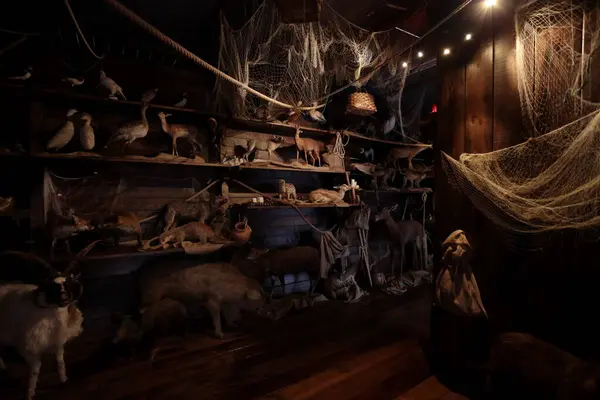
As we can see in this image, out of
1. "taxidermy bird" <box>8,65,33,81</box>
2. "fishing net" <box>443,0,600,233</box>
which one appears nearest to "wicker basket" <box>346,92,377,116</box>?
"fishing net" <box>443,0,600,233</box>

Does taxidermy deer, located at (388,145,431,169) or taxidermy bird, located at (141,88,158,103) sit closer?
taxidermy bird, located at (141,88,158,103)

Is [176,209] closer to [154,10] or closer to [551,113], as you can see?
[154,10]

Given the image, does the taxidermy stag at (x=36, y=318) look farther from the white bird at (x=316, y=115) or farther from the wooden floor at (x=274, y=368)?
the white bird at (x=316, y=115)

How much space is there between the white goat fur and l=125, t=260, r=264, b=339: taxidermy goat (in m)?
0.70

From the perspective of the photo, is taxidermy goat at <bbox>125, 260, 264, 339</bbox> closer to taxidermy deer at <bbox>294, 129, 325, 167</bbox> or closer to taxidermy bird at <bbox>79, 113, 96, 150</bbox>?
taxidermy bird at <bbox>79, 113, 96, 150</bbox>

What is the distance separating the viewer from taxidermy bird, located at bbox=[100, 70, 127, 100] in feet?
9.09

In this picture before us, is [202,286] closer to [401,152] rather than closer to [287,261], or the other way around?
[287,261]

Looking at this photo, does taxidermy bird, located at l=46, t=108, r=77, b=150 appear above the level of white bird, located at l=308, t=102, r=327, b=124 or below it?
below

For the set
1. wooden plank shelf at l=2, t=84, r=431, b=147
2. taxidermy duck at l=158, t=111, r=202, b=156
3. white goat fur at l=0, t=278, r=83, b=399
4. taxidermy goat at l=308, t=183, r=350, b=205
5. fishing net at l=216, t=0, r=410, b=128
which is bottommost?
white goat fur at l=0, t=278, r=83, b=399

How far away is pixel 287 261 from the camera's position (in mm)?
3795

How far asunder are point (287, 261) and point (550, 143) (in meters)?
2.86

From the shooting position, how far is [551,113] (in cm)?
194

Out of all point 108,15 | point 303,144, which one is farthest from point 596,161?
point 108,15

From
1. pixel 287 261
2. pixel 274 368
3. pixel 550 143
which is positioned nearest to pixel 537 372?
pixel 550 143
